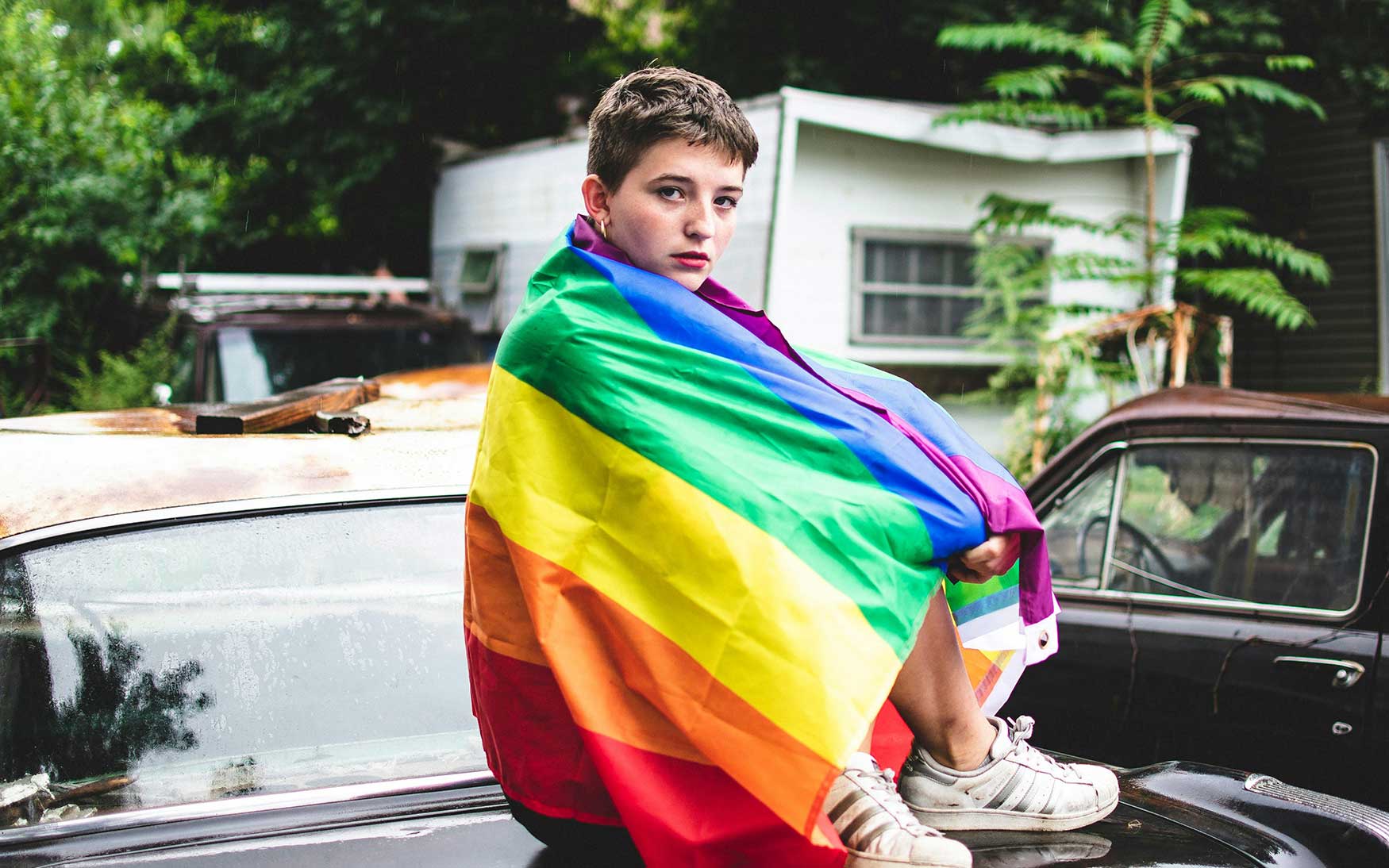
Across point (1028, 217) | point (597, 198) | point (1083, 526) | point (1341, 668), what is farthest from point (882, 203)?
point (597, 198)

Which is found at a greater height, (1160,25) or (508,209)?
(1160,25)

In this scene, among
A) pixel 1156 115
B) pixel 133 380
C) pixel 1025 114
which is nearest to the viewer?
pixel 1156 115

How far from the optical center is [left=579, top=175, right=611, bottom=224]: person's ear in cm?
208

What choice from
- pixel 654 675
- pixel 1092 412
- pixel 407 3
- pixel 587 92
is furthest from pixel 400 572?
Answer: pixel 587 92

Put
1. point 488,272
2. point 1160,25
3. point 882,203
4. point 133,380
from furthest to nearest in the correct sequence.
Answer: point 488,272, point 882,203, point 133,380, point 1160,25

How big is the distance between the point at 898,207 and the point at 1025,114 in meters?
1.29

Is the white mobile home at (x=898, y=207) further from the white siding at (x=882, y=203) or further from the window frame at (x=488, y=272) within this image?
the window frame at (x=488, y=272)

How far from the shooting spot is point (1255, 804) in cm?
233

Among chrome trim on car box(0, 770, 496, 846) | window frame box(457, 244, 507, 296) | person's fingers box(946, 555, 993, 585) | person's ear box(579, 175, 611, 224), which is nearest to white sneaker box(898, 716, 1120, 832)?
person's fingers box(946, 555, 993, 585)

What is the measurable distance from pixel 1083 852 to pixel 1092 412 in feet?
28.6

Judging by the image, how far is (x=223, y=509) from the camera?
7.55ft

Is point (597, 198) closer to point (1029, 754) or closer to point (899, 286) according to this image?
point (1029, 754)

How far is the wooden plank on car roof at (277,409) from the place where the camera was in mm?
2789

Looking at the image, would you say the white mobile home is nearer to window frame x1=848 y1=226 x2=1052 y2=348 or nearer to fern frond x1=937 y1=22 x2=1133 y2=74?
window frame x1=848 y1=226 x2=1052 y2=348
